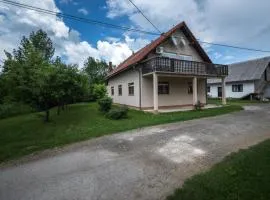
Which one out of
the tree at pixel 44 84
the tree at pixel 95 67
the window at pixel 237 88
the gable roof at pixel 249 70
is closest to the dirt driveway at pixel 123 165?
the tree at pixel 44 84

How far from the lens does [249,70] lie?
28078mm

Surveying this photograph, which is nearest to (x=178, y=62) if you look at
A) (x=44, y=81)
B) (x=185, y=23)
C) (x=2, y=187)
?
(x=185, y=23)

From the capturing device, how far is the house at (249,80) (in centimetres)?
2648

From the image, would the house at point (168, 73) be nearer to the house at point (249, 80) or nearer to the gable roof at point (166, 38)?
the gable roof at point (166, 38)

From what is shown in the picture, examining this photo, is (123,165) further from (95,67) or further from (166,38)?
(95,67)

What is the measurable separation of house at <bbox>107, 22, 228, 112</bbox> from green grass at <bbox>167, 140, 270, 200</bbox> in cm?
896

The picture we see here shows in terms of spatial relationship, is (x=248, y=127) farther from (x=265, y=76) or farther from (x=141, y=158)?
(x=265, y=76)

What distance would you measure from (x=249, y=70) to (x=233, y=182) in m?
29.2

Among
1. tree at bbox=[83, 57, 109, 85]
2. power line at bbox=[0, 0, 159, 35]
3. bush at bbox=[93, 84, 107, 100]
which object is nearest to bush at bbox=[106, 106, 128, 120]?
power line at bbox=[0, 0, 159, 35]

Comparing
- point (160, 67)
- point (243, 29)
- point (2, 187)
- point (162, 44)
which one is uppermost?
point (243, 29)

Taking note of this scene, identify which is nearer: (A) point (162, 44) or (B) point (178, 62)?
(B) point (178, 62)

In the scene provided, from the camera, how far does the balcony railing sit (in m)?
13.5

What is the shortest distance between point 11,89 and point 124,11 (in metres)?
8.41

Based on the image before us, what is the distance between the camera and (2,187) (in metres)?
3.99
